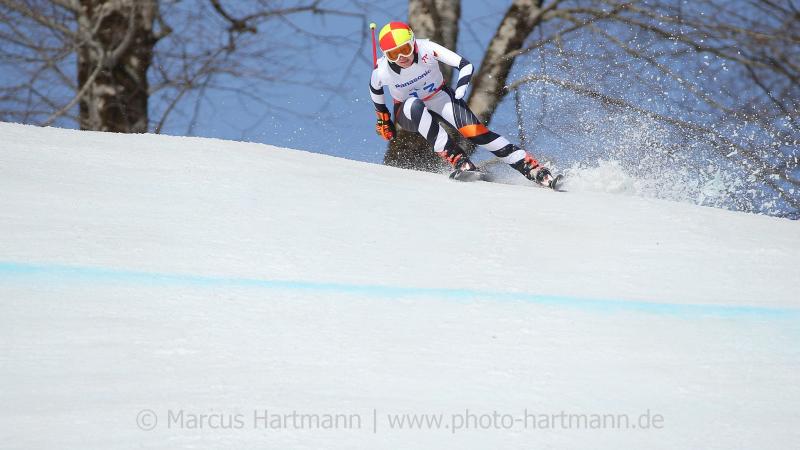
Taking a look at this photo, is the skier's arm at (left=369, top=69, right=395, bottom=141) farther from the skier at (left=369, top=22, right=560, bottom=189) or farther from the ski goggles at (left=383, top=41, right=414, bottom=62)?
the ski goggles at (left=383, top=41, right=414, bottom=62)

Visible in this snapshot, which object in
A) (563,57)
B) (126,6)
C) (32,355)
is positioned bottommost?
(32,355)

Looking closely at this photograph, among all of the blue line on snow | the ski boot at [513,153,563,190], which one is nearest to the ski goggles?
the ski boot at [513,153,563,190]

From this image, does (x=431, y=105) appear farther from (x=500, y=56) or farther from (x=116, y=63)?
(x=116, y=63)

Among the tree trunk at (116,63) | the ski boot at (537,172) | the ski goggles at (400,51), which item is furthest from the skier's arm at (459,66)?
the tree trunk at (116,63)

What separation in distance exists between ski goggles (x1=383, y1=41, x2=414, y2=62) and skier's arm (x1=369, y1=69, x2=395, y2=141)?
1.14 ft

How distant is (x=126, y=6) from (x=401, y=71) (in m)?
4.82

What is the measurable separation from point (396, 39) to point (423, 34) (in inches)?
112

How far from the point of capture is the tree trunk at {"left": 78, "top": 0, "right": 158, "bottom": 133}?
32.8 feet

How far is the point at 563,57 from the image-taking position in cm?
915

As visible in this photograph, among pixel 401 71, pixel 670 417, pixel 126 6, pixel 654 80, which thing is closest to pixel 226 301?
pixel 670 417

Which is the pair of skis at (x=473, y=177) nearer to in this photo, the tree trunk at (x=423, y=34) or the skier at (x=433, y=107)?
the skier at (x=433, y=107)

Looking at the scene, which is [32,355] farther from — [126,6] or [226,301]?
[126,6]

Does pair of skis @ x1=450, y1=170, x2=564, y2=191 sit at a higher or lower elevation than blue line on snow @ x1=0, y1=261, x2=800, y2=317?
higher

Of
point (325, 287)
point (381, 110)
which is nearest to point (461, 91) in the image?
point (381, 110)
